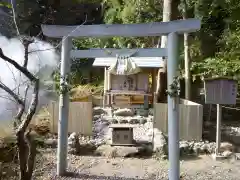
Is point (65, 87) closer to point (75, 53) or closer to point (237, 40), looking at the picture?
point (75, 53)

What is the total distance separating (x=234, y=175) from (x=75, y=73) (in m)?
10.7

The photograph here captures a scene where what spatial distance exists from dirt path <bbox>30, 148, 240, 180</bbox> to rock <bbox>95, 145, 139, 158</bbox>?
0.49ft

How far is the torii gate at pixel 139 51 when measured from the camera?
4.86 meters

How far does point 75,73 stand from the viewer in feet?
49.7

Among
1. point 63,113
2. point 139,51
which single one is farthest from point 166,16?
point 63,113

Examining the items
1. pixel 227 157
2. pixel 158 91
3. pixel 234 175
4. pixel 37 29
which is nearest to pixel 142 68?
pixel 158 91

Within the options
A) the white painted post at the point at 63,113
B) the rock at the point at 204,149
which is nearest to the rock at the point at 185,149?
the rock at the point at 204,149

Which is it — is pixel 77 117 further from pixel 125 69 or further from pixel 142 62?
pixel 142 62

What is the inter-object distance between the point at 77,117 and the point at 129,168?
2325 millimetres

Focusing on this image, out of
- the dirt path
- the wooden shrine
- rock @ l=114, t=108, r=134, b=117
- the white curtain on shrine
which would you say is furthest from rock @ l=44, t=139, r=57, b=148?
rock @ l=114, t=108, r=134, b=117

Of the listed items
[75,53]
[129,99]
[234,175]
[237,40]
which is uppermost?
[237,40]

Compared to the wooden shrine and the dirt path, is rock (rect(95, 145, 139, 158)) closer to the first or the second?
the dirt path

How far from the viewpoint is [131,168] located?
19.4 feet

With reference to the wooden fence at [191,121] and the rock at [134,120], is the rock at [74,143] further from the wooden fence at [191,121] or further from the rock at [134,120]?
the rock at [134,120]
